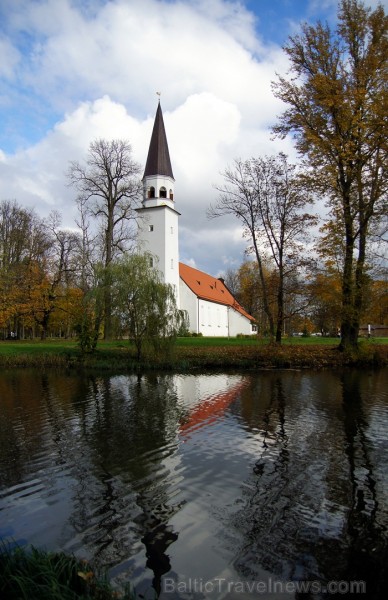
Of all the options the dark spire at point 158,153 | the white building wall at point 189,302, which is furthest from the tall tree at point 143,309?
the dark spire at point 158,153

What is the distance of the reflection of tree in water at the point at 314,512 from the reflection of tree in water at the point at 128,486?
0.88 m

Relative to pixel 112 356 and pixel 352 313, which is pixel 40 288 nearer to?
pixel 112 356

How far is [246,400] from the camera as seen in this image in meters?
12.6

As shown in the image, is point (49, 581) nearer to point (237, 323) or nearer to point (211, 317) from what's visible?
point (211, 317)

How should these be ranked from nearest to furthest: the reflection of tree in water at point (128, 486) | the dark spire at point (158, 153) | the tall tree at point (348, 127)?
the reflection of tree in water at point (128, 486), the tall tree at point (348, 127), the dark spire at point (158, 153)

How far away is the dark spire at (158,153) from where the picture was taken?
42.5m

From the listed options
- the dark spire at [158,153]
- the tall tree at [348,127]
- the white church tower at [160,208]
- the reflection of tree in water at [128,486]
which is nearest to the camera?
the reflection of tree in water at [128,486]

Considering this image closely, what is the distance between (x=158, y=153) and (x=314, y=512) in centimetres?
4124

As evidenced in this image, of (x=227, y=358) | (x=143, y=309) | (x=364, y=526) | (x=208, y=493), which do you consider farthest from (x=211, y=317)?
(x=364, y=526)

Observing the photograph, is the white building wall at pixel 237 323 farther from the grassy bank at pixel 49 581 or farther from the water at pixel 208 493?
the grassy bank at pixel 49 581

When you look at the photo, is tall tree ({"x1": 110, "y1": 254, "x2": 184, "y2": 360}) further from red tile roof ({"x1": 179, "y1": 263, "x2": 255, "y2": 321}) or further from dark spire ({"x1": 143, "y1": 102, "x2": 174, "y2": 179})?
red tile roof ({"x1": 179, "y1": 263, "x2": 255, "y2": 321})

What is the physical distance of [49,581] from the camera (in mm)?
2965

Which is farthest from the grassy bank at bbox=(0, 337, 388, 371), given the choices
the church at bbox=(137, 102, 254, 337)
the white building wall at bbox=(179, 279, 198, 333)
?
the white building wall at bbox=(179, 279, 198, 333)

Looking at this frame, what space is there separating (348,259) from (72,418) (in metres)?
15.9
